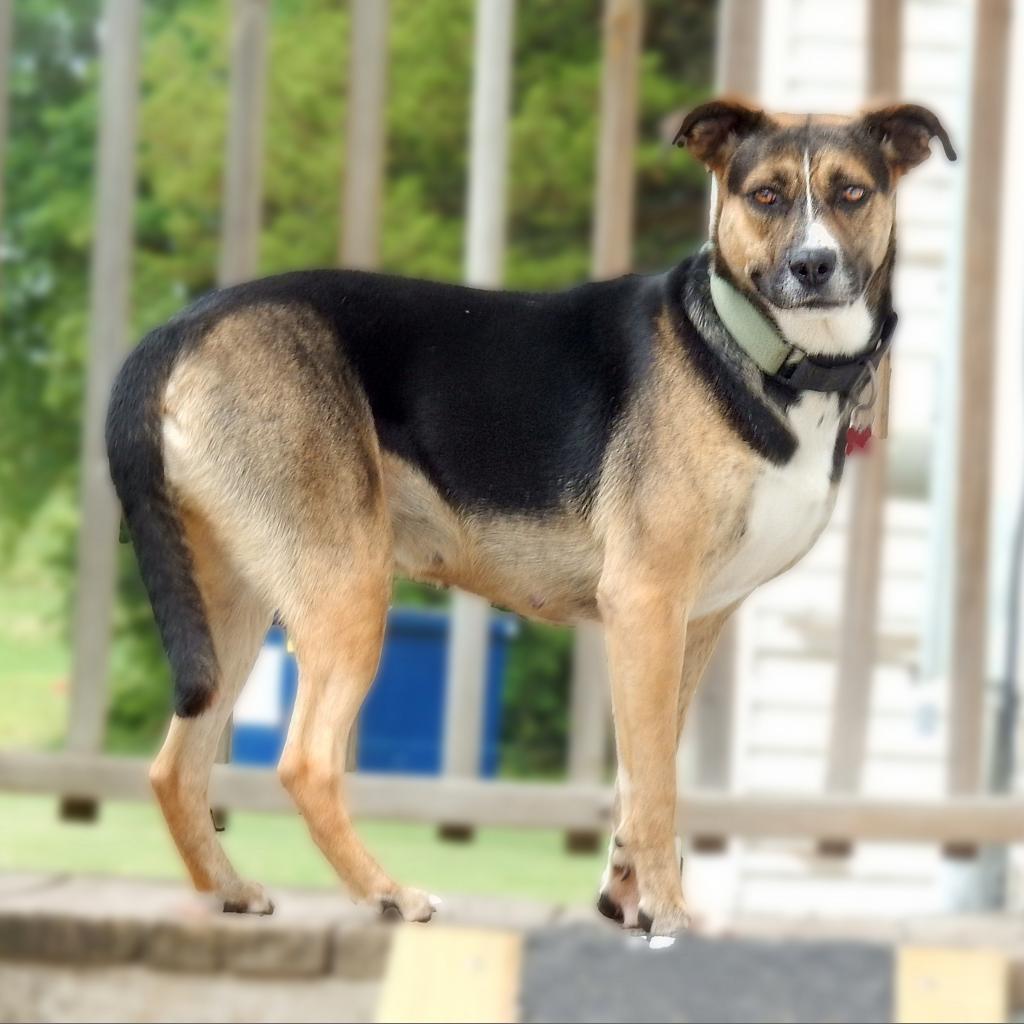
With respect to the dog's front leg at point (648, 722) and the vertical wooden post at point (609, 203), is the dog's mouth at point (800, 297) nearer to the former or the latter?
the dog's front leg at point (648, 722)

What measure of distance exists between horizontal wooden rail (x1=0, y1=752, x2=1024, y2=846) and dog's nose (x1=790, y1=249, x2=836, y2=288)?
13.3 feet

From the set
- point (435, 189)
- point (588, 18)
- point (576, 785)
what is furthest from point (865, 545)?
point (588, 18)

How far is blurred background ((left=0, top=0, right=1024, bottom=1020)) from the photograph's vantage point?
13.9 feet

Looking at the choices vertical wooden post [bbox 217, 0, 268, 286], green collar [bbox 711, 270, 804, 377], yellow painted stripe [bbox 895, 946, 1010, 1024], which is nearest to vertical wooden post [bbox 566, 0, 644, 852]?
yellow painted stripe [bbox 895, 946, 1010, 1024]

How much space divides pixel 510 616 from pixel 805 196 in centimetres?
239

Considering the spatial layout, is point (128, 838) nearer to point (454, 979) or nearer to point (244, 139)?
point (454, 979)

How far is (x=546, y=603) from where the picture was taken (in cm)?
166

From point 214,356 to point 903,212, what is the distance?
7240 mm

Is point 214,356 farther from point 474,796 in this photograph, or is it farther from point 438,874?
point 438,874

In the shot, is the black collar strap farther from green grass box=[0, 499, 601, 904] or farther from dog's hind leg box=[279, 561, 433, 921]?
green grass box=[0, 499, 601, 904]

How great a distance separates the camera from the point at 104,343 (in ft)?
14.9

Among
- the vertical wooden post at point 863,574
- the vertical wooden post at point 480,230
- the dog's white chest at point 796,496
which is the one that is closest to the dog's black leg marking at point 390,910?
the dog's white chest at point 796,496

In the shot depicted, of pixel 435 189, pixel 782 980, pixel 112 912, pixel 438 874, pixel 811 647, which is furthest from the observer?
pixel 435 189

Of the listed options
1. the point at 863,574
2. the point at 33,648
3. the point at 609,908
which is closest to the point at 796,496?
the point at 609,908
